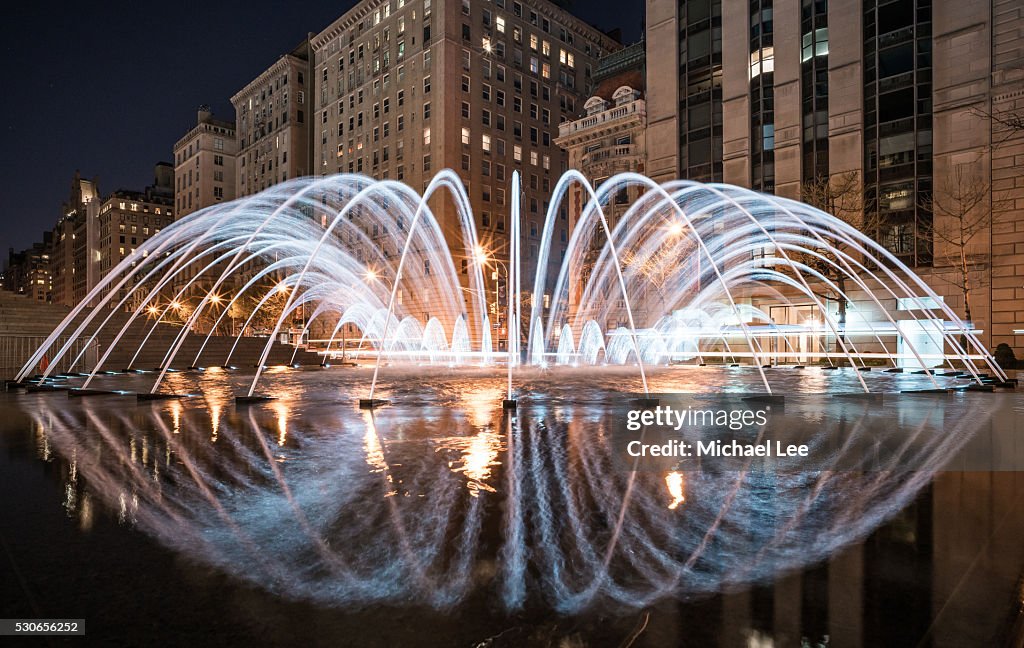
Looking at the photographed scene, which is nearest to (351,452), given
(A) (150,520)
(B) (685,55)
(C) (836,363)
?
(A) (150,520)

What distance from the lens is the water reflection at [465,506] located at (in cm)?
401

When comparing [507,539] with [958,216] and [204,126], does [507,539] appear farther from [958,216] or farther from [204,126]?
[204,126]

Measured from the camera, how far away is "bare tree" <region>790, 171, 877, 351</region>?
1439 inches

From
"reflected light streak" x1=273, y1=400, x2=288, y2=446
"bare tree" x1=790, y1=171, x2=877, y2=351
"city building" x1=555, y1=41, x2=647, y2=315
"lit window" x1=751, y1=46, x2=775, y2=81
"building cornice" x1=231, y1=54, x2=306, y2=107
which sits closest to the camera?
"reflected light streak" x1=273, y1=400, x2=288, y2=446

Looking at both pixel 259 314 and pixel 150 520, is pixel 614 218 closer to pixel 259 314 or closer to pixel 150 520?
pixel 259 314

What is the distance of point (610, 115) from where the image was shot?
2327 inches

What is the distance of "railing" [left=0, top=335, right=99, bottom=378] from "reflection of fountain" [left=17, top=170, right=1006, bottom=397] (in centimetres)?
40

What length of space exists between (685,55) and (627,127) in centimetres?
861

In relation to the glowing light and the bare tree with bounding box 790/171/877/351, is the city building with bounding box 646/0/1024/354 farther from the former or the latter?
the glowing light

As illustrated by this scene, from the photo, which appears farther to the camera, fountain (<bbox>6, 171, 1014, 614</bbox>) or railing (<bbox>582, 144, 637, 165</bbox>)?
railing (<bbox>582, 144, 637, 165</bbox>)

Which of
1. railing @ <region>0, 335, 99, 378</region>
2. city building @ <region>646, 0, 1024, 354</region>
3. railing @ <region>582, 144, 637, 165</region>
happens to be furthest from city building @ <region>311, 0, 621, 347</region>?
railing @ <region>0, 335, 99, 378</region>

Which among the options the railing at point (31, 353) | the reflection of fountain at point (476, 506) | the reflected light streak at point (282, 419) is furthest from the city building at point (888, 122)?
the railing at point (31, 353)

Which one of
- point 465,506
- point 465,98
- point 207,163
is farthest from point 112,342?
point 207,163

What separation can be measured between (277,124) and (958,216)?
356 ft
